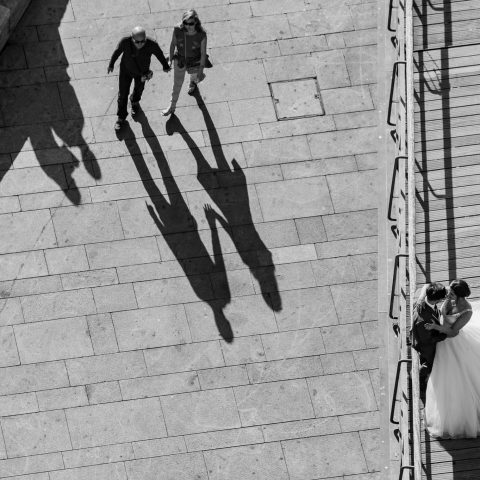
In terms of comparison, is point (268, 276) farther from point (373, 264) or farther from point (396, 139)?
point (396, 139)

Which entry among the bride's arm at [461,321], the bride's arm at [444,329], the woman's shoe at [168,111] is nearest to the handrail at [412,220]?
the bride's arm at [444,329]

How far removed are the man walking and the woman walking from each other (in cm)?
18

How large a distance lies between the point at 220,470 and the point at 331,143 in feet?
16.3

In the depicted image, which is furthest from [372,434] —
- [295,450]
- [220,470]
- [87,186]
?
[87,186]

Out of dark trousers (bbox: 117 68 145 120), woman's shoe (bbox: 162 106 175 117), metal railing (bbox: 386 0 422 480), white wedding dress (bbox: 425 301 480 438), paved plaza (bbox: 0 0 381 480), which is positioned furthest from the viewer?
woman's shoe (bbox: 162 106 175 117)

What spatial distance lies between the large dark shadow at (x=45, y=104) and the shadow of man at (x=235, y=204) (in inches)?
57.9

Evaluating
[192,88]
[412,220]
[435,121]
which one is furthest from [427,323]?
[192,88]

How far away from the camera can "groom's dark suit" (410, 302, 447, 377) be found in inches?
486

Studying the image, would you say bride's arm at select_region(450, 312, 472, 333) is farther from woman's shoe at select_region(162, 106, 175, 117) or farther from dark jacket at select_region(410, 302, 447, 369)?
woman's shoe at select_region(162, 106, 175, 117)

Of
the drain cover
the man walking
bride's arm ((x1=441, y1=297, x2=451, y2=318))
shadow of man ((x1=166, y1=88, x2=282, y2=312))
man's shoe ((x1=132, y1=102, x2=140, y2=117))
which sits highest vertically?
the man walking

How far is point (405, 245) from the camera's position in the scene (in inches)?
547

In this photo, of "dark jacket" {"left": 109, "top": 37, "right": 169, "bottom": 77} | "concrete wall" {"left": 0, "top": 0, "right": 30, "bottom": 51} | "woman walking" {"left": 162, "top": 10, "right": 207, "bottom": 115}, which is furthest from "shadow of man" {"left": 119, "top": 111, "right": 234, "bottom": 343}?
"concrete wall" {"left": 0, "top": 0, "right": 30, "bottom": 51}

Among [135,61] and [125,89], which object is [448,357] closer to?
[135,61]

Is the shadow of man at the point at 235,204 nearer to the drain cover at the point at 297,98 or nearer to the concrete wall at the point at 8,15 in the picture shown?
the drain cover at the point at 297,98
